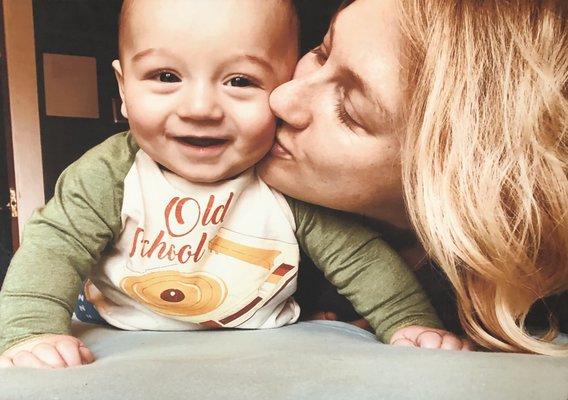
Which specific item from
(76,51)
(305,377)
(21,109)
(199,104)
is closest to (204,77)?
(199,104)

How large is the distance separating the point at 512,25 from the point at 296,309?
19.8 inches

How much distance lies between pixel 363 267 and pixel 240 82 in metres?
0.31

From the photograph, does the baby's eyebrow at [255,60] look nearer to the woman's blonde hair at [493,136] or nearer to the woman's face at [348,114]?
the woman's face at [348,114]

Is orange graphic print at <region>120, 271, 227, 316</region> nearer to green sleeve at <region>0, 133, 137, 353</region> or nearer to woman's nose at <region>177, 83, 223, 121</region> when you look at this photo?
green sleeve at <region>0, 133, 137, 353</region>

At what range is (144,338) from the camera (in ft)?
2.62

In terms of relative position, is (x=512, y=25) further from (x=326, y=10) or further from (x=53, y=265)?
(x=53, y=265)

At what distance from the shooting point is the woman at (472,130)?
67 cm

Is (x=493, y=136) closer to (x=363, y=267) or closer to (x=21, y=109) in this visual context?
(x=363, y=267)

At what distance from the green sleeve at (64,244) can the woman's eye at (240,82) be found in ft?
0.63

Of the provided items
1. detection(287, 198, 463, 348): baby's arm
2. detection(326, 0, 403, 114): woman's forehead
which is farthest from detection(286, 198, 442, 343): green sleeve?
detection(326, 0, 403, 114): woman's forehead

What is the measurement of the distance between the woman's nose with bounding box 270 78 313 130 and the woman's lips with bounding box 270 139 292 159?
0.17 feet

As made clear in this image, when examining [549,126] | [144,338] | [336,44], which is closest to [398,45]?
[336,44]

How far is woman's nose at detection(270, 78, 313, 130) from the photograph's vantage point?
76 centimetres

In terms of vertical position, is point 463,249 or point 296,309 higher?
point 463,249
